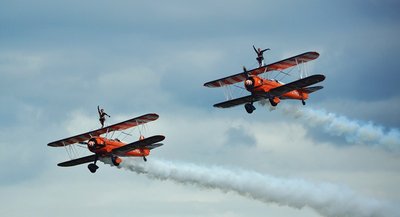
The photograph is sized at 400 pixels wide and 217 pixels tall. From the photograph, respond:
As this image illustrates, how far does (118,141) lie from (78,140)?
26.7 ft

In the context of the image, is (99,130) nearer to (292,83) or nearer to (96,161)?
(96,161)

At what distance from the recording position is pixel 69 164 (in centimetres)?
10275

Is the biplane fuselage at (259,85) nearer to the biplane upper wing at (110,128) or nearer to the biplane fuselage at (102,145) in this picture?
the biplane upper wing at (110,128)

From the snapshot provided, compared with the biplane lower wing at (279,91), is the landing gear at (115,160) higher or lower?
lower

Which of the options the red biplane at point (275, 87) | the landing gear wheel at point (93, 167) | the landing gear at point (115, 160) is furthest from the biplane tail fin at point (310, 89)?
the landing gear wheel at point (93, 167)

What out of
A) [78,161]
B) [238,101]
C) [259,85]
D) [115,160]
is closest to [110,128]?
[78,161]

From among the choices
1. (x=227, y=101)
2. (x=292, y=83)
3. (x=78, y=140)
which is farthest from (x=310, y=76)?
(x=78, y=140)

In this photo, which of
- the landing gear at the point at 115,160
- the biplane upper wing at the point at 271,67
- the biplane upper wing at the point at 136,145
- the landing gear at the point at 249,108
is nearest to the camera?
the landing gear at the point at 249,108

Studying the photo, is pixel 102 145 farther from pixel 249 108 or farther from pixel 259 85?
pixel 259 85

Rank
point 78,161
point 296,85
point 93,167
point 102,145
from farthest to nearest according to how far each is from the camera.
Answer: point 78,161
point 93,167
point 102,145
point 296,85

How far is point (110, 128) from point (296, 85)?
18.6 meters

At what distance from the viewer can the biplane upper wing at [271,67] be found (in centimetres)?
9562

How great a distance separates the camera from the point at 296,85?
91.6 meters

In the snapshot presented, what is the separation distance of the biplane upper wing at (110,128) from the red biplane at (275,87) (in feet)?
19.9
